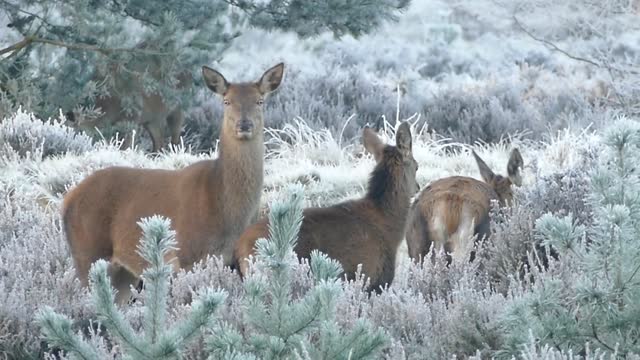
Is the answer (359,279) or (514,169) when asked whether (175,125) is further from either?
(359,279)

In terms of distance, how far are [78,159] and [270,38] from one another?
3462 cm

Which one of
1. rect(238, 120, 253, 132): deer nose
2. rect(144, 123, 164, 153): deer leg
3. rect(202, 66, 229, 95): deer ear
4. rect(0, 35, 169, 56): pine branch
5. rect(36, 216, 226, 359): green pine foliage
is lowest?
rect(36, 216, 226, 359): green pine foliage

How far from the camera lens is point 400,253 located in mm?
9305

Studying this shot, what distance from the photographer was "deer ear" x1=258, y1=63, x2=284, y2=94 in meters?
8.41

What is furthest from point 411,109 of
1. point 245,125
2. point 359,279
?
point 359,279

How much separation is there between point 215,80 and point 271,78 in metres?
0.40

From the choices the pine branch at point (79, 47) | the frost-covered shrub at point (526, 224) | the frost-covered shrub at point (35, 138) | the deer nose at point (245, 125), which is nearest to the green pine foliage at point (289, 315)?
the frost-covered shrub at point (526, 224)

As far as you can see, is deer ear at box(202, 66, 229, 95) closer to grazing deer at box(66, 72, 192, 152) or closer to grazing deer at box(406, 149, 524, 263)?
grazing deer at box(406, 149, 524, 263)

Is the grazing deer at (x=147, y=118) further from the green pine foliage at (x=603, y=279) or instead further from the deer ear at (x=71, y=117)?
the green pine foliage at (x=603, y=279)

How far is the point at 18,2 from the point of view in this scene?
12.3 metres

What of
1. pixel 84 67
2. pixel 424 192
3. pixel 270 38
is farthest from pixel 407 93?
pixel 270 38

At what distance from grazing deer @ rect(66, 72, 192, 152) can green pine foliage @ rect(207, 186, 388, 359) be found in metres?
11.9

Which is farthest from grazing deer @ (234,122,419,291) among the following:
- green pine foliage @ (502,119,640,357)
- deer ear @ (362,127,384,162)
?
green pine foliage @ (502,119,640,357)

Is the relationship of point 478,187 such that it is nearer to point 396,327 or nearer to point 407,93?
point 396,327
